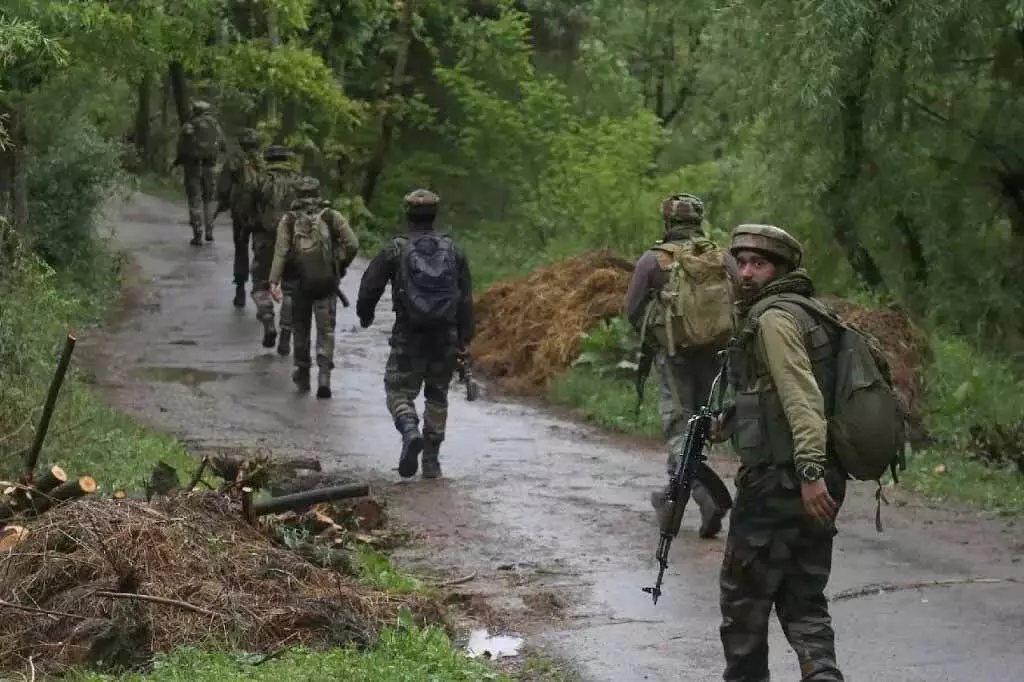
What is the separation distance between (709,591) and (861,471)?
2844mm

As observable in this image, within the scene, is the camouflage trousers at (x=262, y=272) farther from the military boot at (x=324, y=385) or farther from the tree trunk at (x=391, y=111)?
the tree trunk at (x=391, y=111)

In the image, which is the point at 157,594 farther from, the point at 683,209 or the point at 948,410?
the point at 948,410

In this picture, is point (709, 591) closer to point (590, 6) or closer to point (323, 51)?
point (323, 51)

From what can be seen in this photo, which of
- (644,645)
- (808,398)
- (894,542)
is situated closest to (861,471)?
(808,398)

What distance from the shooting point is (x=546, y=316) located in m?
18.3

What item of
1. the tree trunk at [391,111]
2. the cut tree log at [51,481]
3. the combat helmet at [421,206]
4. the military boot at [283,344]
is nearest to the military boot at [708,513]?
the combat helmet at [421,206]

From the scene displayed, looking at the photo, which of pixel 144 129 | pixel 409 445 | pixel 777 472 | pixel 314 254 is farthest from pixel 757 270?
pixel 144 129

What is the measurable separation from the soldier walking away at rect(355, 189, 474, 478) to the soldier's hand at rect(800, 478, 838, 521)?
19.2 ft

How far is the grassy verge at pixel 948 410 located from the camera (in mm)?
12461

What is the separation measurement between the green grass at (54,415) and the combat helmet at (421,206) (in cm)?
243

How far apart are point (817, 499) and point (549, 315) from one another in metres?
12.5

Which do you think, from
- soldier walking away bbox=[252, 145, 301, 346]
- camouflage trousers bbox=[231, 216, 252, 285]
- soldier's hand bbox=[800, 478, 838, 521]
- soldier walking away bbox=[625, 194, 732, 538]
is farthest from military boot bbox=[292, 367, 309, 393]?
soldier's hand bbox=[800, 478, 838, 521]

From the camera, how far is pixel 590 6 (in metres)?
34.5

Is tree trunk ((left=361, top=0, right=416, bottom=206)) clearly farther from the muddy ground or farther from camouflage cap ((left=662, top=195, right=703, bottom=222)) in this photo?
camouflage cap ((left=662, top=195, right=703, bottom=222))
